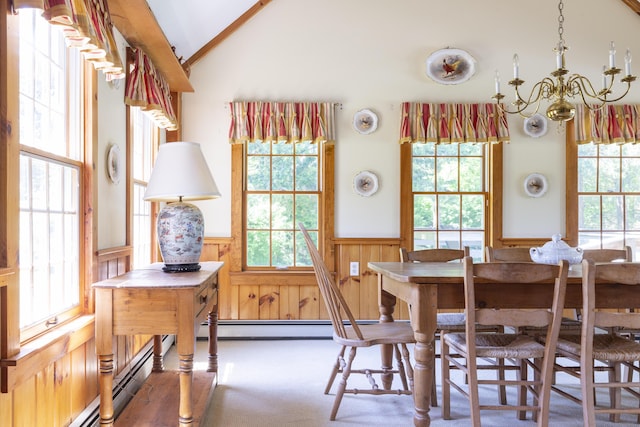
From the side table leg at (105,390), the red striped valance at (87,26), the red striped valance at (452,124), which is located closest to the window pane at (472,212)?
the red striped valance at (452,124)

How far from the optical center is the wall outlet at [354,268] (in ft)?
14.9

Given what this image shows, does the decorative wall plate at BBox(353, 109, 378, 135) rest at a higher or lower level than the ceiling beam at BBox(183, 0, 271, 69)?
lower

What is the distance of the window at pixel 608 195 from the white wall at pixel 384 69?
26 centimetres

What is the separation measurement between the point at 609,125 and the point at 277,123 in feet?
10.4

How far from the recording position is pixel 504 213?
4.62 meters

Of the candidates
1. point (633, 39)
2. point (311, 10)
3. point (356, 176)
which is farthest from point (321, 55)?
point (633, 39)

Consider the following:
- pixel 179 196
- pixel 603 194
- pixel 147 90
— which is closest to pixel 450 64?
pixel 603 194

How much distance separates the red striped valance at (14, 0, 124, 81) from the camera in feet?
5.63

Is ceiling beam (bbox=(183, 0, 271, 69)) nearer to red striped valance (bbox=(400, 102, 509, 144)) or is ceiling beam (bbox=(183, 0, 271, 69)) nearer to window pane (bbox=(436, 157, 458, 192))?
red striped valance (bbox=(400, 102, 509, 144))

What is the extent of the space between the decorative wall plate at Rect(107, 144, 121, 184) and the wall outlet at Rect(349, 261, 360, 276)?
237cm

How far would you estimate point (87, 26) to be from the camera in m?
A: 1.98

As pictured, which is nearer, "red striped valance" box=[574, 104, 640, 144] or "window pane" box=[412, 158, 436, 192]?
"red striped valance" box=[574, 104, 640, 144]

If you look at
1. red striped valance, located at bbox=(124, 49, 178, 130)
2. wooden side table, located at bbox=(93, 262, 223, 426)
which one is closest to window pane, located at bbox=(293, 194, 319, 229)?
red striped valance, located at bbox=(124, 49, 178, 130)

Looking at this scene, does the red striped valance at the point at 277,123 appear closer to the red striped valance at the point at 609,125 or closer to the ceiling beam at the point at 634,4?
the red striped valance at the point at 609,125
